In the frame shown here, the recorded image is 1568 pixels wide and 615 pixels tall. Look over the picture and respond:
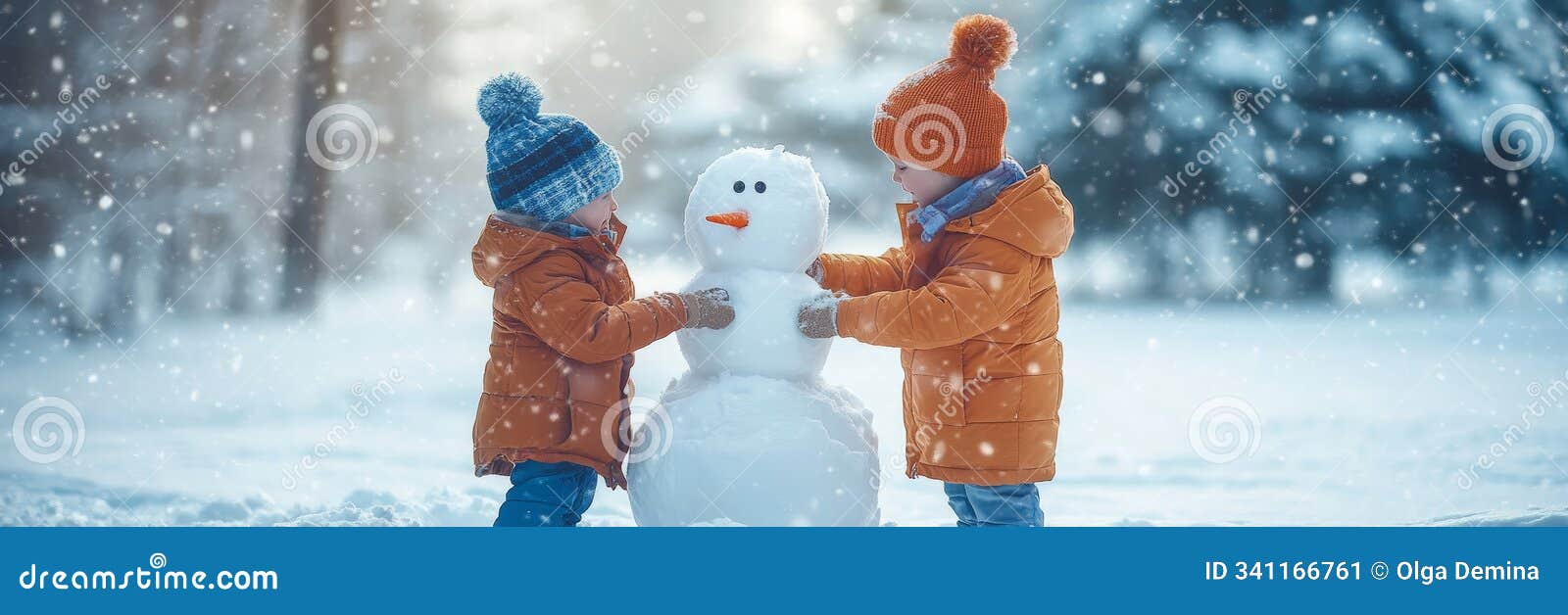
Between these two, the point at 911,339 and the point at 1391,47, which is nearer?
the point at 911,339

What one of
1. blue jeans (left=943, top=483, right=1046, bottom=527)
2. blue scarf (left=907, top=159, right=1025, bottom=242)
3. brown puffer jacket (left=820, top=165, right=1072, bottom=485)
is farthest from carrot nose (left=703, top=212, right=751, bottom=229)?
blue jeans (left=943, top=483, right=1046, bottom=527)

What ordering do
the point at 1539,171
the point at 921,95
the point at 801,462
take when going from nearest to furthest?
the point at 801,462 → the point at 921,95 → the point at 1539,171

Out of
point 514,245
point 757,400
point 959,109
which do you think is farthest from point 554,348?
point 959,109

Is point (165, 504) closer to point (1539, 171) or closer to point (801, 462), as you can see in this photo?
point (801, 462)

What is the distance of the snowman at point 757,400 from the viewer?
218 centimetres

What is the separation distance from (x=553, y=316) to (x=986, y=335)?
0.92 m

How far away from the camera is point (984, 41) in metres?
2.31

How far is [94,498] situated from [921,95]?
3.66m

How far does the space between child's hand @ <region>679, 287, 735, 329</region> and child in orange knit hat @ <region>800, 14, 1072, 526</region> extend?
167mm

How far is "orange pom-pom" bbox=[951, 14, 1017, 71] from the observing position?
2307mm

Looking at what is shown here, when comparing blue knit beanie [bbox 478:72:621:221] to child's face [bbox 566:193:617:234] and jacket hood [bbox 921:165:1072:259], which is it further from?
jacket hood [bbox 921:165:1072:259]

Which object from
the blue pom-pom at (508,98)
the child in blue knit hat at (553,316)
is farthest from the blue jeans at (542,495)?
the blue pom-pom at (508,98)

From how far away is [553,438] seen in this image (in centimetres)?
228

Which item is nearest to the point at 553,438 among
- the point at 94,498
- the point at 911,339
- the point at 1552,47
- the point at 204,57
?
the point at 911,339
